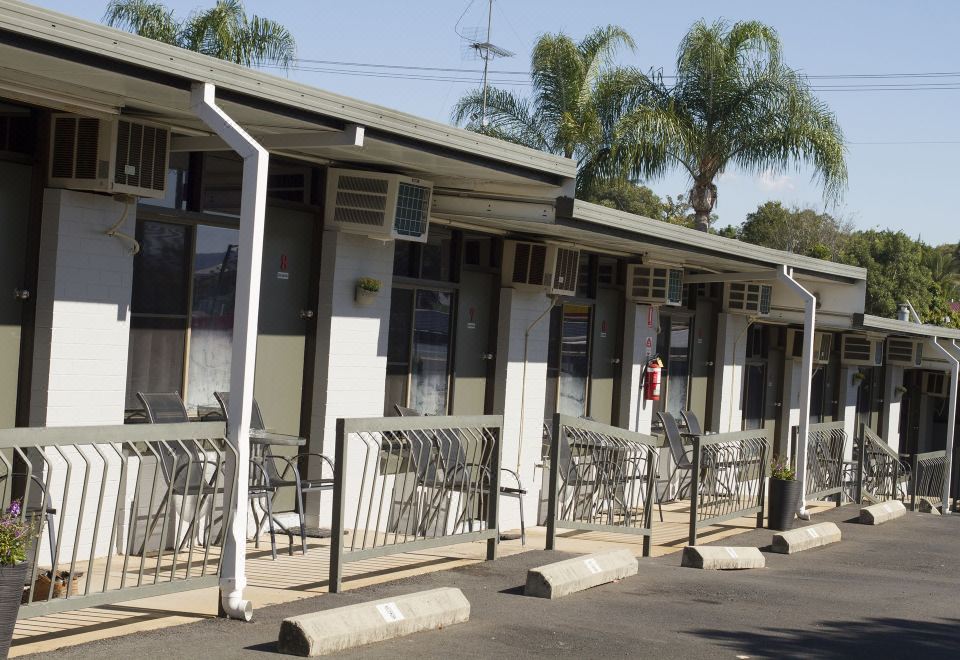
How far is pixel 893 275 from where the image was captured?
42.4m

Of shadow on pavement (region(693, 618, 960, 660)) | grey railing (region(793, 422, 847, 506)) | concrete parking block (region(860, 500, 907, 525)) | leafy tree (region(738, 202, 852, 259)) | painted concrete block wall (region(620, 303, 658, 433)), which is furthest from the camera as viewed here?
leafy tree (region(738, 202, 852, 259))

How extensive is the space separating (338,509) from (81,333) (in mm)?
2131

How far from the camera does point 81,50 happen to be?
5.50 m

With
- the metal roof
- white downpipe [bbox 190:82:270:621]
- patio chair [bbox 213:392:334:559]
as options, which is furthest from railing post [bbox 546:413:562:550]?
the metal roof

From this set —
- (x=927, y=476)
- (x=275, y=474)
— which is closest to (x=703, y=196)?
(x=927, y=476)

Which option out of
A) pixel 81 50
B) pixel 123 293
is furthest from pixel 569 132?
pixel 81 50

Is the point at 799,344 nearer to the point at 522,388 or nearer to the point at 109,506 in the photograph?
the point at 522,388

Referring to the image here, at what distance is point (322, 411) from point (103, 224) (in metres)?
2.53

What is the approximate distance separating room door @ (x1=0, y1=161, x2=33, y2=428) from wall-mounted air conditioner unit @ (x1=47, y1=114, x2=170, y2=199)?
0.71 ft

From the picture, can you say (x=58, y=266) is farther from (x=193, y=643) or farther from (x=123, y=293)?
(x=193, y=643)

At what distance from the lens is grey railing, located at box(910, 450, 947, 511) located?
57.3ft

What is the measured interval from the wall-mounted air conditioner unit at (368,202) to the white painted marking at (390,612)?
3.95 metres

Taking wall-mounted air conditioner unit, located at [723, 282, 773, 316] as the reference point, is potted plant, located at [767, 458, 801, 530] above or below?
below

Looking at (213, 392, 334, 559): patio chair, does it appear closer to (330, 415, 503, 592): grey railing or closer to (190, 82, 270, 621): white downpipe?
(330, 415, 503, 592): grey railing
